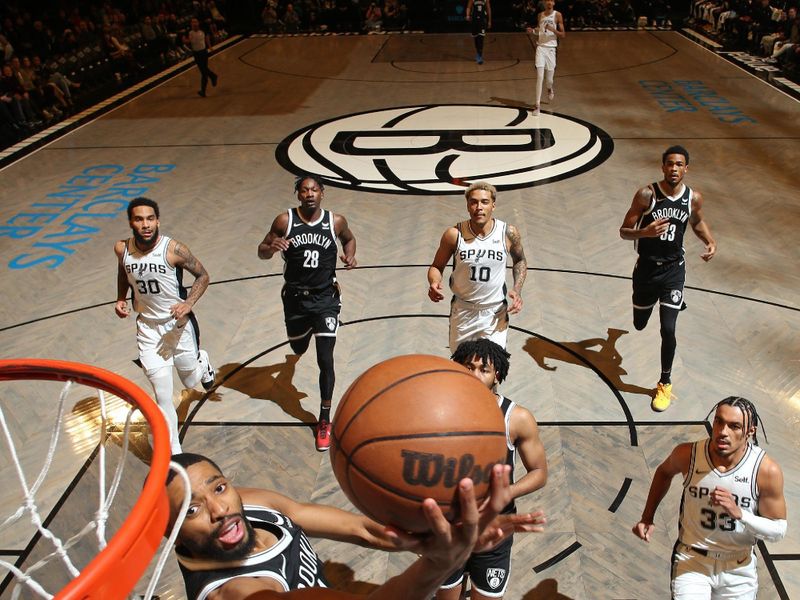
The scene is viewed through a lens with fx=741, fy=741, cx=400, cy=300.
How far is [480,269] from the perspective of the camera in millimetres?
4500

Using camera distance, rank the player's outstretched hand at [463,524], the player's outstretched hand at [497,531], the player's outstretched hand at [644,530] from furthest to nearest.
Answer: the player's outstretched hand at [644,530], the player's outstretched hand at [497,531], the player's outstretched hand at [463,524]

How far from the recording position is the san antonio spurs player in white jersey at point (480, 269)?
4.49 metres

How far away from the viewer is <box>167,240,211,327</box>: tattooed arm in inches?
182

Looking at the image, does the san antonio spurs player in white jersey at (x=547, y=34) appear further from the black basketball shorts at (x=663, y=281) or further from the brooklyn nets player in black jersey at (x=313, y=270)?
the brooklyn nets player in black jersey at (x=313, y=270)

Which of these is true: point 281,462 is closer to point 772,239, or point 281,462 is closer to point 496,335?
point 496,335

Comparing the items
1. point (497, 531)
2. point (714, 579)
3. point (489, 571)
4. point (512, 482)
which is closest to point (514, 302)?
point (512, 482)

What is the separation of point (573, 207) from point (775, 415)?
4.08 metres

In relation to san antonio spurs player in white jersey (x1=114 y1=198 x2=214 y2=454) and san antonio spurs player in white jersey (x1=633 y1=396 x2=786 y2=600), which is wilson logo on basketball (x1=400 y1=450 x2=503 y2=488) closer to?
san antonio spurs player in white jersey (x1=633 y1=396 x2=786 y2=600)

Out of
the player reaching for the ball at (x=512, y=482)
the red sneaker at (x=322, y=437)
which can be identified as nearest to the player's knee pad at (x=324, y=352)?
the red sneaker at (x=322, y=437)

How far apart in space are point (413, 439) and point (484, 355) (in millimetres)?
1357

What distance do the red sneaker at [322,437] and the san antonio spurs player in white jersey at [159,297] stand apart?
2.85 ft

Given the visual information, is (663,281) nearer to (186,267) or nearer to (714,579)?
(714,579)

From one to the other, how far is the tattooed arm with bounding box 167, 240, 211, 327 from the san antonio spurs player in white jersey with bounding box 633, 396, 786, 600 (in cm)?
302

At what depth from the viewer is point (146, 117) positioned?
13.4m
